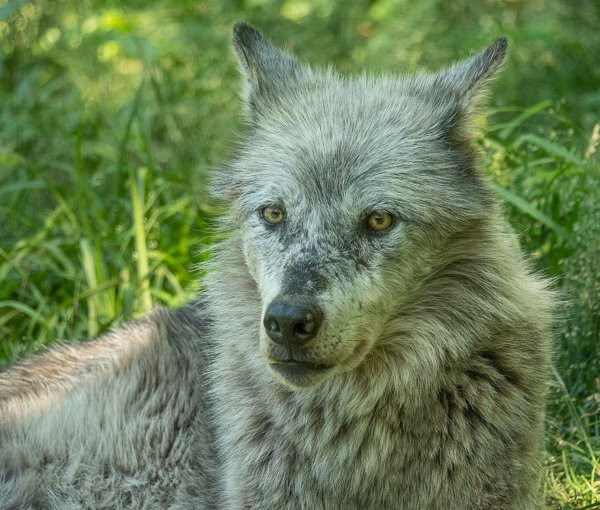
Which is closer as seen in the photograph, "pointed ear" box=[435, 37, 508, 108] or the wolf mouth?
the wolf mouth

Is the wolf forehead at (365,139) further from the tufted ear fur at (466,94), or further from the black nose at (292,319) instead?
the black nose at (292,319)

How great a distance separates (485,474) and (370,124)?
138 cm

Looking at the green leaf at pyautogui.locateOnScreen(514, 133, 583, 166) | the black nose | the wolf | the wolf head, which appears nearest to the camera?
the black nose

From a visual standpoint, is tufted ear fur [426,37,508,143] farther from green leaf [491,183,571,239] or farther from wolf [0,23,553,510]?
green leaf [491,183,571,239]

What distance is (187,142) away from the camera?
7.45 m

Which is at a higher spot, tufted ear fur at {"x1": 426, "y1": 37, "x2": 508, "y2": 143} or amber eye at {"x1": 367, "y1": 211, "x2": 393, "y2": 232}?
tufted ear fur at {"x1": 426, "y1": 37, "x2": 508, "y2": 143}

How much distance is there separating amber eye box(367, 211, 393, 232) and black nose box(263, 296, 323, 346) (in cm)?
44

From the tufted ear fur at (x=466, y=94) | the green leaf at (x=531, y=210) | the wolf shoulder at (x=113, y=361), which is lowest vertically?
the wolf shoulder at (x=113, y=361)

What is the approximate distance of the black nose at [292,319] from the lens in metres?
3.28

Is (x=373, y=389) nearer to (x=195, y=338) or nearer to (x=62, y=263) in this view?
(x=195, y=338)

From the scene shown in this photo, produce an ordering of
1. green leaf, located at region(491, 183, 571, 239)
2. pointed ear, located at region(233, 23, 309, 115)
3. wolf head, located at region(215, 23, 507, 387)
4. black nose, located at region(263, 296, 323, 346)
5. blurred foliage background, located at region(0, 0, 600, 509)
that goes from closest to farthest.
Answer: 1. black nose, located at region(263, 296, 323, 346)
2. wolf head, located at region(215, 23, 507, 387)
3. pointed ear, located at region(233, 23, 309, 115)
4. blurred foliage background, located at region(0, 0, 600, 509)
5. green leaf, located at region(491, 183, 571, 239)

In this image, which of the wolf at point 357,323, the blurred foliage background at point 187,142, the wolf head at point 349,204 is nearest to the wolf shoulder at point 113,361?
the wolf at point 357,323

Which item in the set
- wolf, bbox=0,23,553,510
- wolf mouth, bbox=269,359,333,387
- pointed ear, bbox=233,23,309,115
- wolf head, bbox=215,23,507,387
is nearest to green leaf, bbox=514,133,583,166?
wolf, bbox=0,23,553,510

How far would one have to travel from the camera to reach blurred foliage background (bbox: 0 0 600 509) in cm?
504
